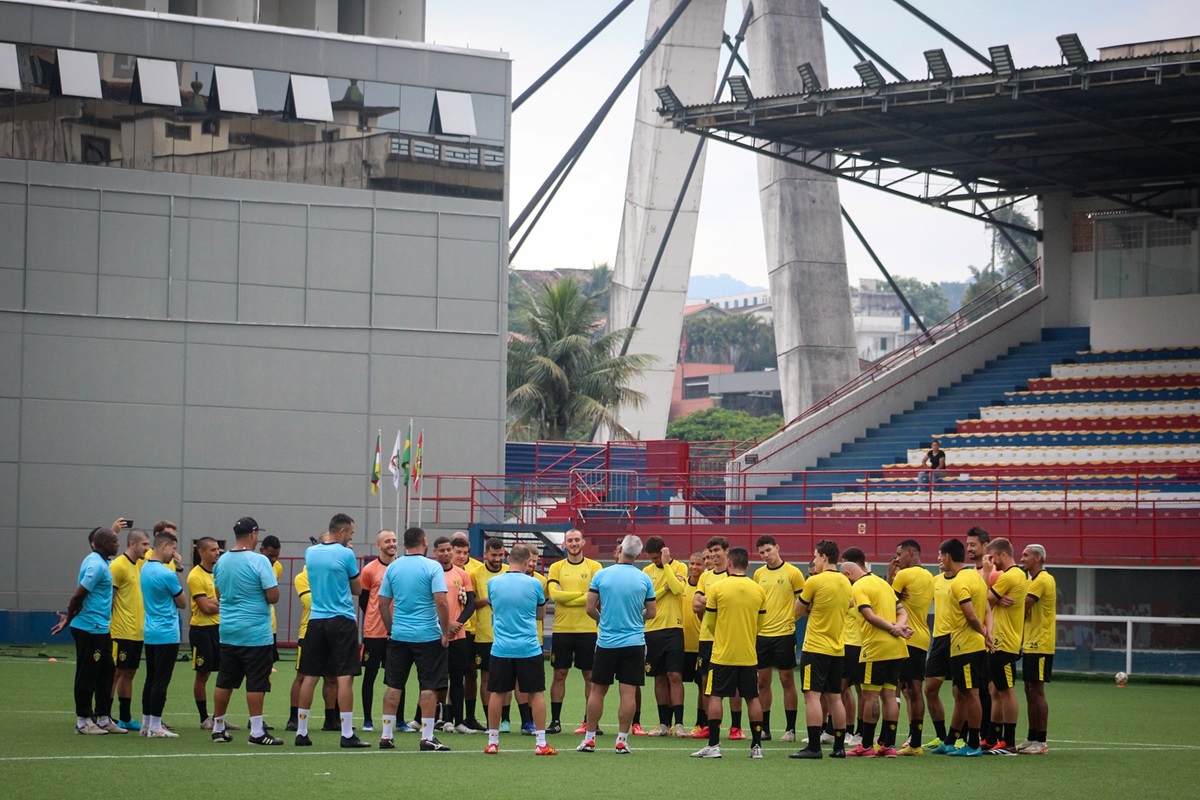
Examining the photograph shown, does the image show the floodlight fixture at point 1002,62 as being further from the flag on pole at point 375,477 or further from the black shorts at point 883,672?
the black shorts at point 883,672

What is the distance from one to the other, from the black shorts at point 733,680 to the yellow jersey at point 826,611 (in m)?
0.55

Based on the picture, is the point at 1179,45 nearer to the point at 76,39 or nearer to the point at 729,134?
the point at 729,134

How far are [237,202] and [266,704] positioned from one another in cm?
1522

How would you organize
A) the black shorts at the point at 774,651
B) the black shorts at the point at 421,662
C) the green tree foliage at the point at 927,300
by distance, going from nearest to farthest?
the black shorts at the point at 421,662 < the black shorts at the point at 774,651 < the green tree foliage at the point at 927,300

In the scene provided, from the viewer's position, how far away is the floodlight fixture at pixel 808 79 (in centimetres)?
2873

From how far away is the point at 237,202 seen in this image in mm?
30719

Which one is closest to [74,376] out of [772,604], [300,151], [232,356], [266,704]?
[232,356]

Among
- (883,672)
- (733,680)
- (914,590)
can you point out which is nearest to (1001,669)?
(914,590)

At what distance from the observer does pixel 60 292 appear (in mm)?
29562

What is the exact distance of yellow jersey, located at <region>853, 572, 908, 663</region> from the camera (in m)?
13.4

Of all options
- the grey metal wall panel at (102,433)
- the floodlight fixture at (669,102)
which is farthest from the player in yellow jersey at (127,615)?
the floodlight fixture at (669,102)

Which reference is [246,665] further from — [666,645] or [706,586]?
[706,586]

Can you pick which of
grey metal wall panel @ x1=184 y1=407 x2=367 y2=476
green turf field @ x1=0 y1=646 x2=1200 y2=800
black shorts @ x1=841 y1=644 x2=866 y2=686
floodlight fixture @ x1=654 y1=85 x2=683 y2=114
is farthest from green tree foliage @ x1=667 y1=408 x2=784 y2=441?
black shorts @ x1=841 y1=644 x2=866 y2=686

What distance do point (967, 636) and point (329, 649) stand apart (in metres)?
5.55
